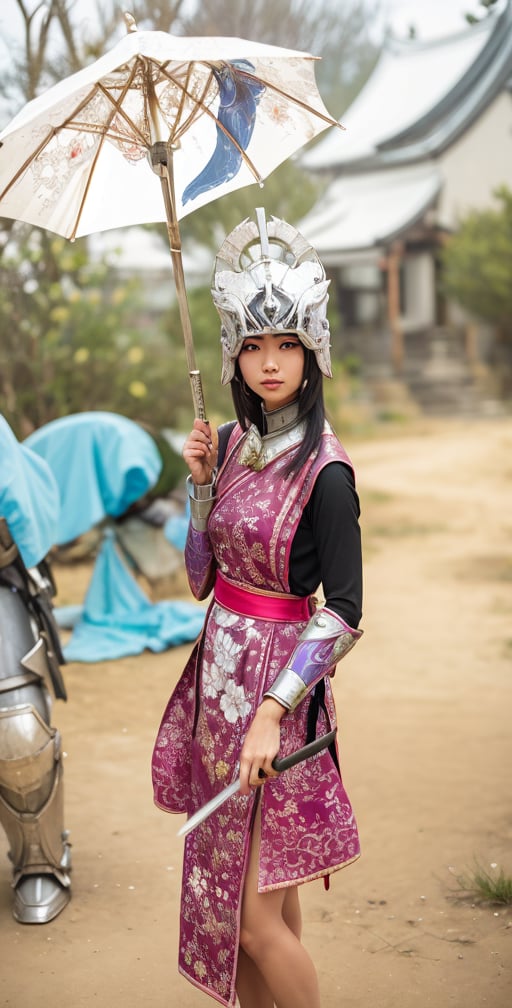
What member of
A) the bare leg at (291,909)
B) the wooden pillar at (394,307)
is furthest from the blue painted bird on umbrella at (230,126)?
the wooden pillar at (394,307)

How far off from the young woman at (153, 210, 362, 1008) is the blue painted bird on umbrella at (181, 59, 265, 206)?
0.33m

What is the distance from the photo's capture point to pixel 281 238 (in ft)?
7.43

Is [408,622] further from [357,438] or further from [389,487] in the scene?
[357,438]

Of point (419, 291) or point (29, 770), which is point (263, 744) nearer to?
point (29, 770)

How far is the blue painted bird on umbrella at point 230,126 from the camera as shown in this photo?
2.44 m

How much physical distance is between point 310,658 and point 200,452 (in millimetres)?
544

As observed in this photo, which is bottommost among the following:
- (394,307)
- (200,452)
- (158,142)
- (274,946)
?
(274,946)

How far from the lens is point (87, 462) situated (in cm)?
611

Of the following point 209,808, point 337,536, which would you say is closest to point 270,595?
point 337,536

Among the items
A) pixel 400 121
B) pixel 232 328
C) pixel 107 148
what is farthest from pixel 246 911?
pixel 400 121

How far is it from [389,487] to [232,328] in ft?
34.7

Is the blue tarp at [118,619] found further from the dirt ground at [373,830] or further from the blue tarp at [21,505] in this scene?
the blue tarp at [21,505]

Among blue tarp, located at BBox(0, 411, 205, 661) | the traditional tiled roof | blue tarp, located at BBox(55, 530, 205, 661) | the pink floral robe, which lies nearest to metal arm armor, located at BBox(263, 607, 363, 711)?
the pink floral robe

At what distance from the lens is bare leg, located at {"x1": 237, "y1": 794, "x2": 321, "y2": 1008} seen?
2213 mm
